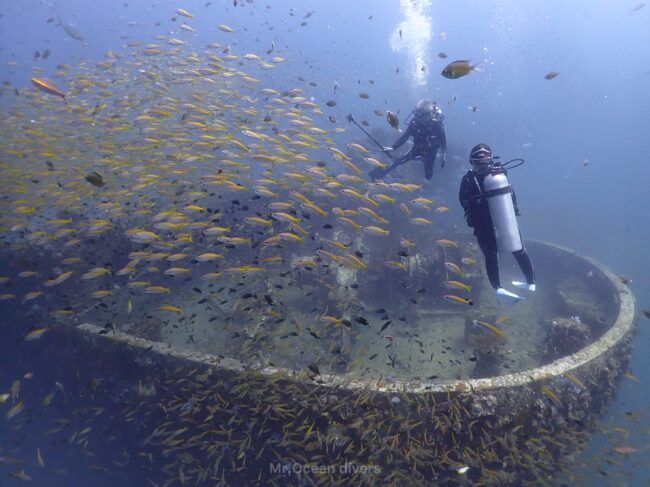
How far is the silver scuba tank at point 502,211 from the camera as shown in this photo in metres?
6.00

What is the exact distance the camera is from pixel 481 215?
20.8 ft

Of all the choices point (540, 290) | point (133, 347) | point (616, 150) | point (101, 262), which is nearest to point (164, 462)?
point (133, 347)

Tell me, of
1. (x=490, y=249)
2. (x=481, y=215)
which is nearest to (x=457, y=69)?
(x=481, y=215)

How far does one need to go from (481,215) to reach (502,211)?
36 centimetres

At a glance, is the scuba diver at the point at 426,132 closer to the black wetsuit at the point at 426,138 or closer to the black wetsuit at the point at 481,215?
the black wetsuit at the point at 426,138

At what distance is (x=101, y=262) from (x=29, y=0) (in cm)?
12595

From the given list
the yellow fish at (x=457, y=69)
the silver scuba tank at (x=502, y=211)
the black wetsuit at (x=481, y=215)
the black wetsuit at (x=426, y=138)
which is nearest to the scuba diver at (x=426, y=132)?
the black wetsuit at (x=426, y=138)

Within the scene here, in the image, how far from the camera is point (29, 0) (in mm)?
92375

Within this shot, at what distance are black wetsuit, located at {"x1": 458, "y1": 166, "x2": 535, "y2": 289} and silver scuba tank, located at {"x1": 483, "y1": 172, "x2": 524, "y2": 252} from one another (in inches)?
3.2

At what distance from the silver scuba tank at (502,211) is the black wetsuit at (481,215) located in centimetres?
8

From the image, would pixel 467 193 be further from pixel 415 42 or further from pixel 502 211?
pixel 415 42

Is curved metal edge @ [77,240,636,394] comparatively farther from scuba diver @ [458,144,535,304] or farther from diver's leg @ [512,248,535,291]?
scuba diver @ [458,144,535,304]

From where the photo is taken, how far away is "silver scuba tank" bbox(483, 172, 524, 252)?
600 cm

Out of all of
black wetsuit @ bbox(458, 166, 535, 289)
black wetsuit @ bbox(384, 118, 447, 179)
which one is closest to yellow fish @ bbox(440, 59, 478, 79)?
black wetsuit @ bbox(458, 166, 535, 289)
